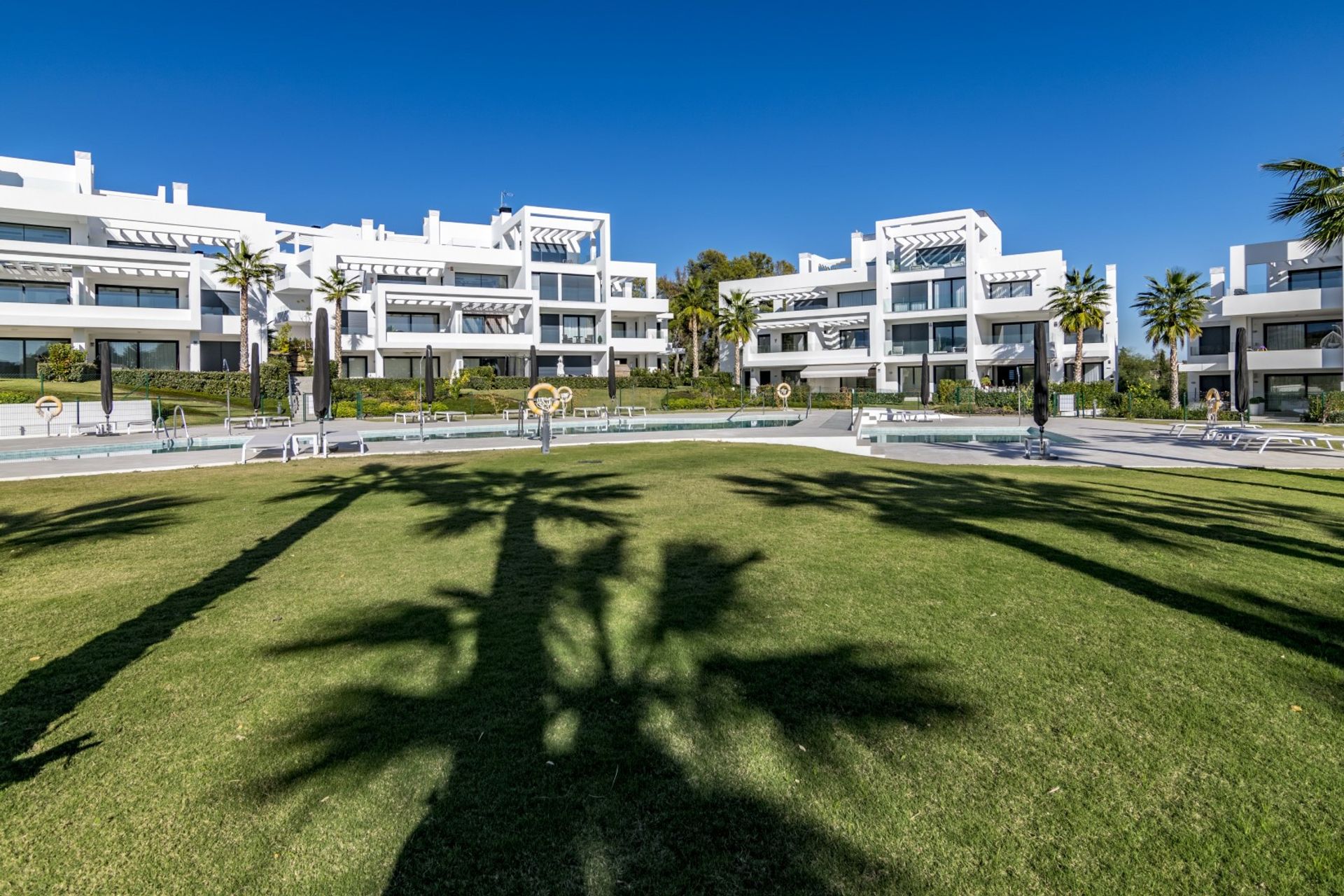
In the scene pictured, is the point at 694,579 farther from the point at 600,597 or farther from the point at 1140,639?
the point at 1140,639

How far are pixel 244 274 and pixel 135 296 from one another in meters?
6.50

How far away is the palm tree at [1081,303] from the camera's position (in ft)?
144

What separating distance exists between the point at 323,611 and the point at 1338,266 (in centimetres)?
5122

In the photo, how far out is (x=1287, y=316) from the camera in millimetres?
40719

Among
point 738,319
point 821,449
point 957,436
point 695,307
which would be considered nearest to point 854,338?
point 738,319

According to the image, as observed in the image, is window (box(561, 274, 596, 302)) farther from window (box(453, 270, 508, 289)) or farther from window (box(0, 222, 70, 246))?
window (box(0, 222, 70, 246))

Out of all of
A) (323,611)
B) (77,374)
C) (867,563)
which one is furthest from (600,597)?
(77,374)

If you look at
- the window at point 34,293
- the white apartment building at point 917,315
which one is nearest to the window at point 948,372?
the white apartment building at point 917,315

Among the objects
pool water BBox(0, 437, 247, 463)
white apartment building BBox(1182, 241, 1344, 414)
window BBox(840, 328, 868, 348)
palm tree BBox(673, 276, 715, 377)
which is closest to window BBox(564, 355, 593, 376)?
palm tree BBox(673, 276, 715, 377)

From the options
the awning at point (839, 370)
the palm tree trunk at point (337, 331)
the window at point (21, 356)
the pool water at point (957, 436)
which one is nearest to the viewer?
the pool water at point (957, 436)

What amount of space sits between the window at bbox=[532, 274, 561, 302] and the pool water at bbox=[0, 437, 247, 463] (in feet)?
114

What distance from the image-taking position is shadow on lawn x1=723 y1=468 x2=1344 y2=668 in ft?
16.6

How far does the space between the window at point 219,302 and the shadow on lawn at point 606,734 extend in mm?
47754

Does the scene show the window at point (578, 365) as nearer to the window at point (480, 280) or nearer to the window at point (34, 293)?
the window at point (480, 280)
